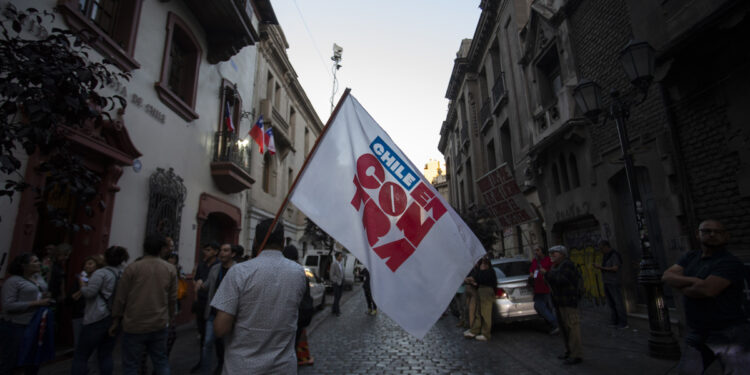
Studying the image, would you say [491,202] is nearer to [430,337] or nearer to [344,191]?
[430,337]

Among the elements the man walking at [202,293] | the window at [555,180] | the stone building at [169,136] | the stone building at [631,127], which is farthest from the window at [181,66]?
the window at [555,180]

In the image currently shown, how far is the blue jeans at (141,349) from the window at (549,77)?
44.9ft

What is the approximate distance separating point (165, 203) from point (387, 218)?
8.65 m

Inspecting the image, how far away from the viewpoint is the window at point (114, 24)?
24.9 feet

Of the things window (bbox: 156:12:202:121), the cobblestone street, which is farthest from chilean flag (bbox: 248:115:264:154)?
the cobblestone street

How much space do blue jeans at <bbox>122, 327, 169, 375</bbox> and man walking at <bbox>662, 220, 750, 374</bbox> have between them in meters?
5.05

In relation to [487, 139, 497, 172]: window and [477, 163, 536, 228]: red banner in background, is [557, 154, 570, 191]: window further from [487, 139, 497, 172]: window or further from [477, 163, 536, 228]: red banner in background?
[487, 139, 497, 172]: window

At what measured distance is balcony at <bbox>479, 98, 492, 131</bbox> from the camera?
21.0 m

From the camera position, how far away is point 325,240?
78.7 feet

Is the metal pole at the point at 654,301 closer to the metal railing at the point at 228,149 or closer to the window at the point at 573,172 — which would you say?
the window at the point at 573,172

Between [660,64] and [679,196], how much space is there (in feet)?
9.24

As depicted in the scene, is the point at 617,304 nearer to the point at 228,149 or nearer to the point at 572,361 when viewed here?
the point at 572,361

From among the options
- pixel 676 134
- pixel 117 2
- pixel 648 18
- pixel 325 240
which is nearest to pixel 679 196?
pixel 676 134

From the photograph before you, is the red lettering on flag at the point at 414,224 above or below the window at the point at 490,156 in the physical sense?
below
